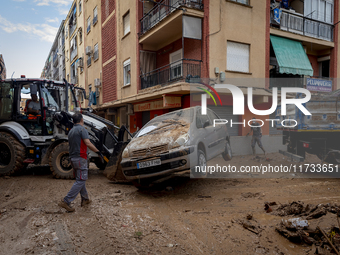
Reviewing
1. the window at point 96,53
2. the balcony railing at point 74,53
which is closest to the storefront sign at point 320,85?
the window at point 96,53

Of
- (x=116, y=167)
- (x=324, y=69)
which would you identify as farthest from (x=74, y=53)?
(x=116, y=167)

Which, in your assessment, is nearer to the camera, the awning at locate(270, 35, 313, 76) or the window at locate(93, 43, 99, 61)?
the awning at locate(270, 35, 313, 76)

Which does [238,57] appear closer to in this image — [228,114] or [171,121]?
[228,114]

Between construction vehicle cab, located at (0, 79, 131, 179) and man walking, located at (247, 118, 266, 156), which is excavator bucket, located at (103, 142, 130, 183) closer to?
construction vehicle cab, located at (0, 79, 131, 179)

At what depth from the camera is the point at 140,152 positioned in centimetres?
593

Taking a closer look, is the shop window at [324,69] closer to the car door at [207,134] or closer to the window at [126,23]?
the window at [126,23]

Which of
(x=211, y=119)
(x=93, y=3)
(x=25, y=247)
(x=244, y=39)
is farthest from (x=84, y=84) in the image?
(x=25, y=247)

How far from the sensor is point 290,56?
13.9m

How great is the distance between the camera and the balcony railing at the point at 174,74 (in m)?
11.4

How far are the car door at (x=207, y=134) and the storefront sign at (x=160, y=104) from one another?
4.61 meters

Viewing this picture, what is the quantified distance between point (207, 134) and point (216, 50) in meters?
6.05

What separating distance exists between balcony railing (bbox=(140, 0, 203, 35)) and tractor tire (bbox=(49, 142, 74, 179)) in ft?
25.8

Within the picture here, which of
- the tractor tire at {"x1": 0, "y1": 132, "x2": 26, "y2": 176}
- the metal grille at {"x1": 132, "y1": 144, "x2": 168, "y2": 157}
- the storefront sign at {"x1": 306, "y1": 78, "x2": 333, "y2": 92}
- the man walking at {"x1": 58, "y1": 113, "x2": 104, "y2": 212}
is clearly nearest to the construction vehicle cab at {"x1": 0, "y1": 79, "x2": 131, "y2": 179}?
the tractor tire at {"x1": 0, "y1": 132, "x2": 26, "y2": 176}

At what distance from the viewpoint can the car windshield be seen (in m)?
6.74
